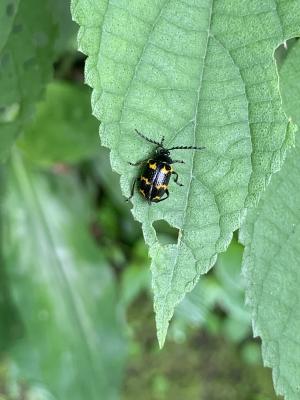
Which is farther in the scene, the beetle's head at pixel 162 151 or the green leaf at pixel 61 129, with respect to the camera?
the green leaf at pixel 61 129

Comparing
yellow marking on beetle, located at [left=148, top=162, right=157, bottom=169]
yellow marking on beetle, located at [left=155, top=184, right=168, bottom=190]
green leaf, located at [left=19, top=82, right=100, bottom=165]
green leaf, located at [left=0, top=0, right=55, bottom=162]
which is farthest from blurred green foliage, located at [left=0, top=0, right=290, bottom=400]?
yellow marking on beetle, located at [left=155, top=184, right=168, bottom=190]

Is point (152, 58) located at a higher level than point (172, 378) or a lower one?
higher

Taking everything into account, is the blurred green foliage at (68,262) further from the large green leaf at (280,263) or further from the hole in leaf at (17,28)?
the large green leaf at (280,263)

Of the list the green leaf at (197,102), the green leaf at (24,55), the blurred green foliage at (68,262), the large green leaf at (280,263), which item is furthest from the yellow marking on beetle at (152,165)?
the blurred green foliage at (68,262)

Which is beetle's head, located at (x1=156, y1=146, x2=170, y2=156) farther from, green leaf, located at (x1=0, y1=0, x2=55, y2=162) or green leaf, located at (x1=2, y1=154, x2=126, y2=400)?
green leaf, located at (x1=2, y1=154, x2=126, y2=400)

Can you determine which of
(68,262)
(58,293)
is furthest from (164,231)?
(58,293)

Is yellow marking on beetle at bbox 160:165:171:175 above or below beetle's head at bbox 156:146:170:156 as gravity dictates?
below

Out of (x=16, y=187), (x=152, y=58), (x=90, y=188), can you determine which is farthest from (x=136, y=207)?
(x=90, y=188)

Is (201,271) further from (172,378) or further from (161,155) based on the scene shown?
(172,378)
